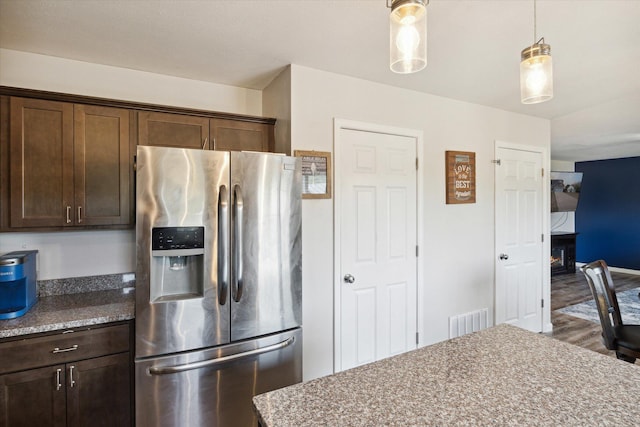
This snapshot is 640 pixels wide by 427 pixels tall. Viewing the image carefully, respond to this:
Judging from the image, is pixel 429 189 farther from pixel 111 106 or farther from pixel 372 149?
pixel 111 106

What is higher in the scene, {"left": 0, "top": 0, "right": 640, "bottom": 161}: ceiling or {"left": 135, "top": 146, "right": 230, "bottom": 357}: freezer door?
{"left": 0, "top": 0, "right": 640, "bottom": 161}: ceiling

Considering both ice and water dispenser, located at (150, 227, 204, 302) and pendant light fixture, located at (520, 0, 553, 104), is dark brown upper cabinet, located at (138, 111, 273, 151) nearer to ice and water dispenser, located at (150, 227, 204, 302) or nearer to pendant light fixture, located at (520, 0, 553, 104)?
ice and water dispenser, located at (150, 227, 204, 302)

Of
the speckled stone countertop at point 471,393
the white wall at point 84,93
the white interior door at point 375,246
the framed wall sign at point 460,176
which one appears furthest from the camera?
the framed wall sign at point 460,176

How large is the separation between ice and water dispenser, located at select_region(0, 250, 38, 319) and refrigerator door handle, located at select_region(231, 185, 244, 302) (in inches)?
44.2

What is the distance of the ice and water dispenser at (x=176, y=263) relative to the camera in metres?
1.70

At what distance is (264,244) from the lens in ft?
6.31

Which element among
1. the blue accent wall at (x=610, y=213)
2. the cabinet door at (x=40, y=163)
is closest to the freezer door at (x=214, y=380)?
the cabinet door at (x=40, y=163)

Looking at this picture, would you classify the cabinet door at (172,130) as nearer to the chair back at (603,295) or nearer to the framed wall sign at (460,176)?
the framed wall sign at (460,176)

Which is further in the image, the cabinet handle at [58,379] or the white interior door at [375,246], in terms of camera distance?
the white interior door at [375,246]

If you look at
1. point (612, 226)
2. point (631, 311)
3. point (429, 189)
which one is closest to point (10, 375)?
point (429, 189)

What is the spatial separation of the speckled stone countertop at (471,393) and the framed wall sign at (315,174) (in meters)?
1.39

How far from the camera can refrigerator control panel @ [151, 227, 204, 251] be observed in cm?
169

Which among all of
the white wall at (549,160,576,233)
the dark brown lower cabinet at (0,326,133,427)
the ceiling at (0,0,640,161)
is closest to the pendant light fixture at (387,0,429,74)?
the ceiling at (0,0,640,161)

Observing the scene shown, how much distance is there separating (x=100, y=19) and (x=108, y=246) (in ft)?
4.69
